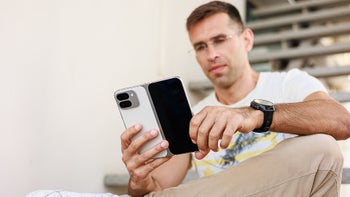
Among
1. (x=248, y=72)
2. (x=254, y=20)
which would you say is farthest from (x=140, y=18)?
(x=254, y=20)

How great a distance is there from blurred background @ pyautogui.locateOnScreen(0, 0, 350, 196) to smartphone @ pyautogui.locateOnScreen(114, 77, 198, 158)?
1.06ft

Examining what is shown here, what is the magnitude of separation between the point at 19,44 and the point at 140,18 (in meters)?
0.65

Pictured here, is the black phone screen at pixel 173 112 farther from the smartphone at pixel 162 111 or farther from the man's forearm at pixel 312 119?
the man's forearm at pixel 312 119

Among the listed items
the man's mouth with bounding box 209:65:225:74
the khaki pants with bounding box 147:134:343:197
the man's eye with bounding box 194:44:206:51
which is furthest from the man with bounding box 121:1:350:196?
the man's eye with bounding box 194:44:206:51

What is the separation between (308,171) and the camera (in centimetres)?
70

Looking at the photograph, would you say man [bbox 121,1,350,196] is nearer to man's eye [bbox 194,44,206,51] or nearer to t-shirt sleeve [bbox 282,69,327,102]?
t-shirt sleeve [bbox 282,69,327,102]

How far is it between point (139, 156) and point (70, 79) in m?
0.46

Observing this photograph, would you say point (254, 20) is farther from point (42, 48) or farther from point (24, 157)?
point (24, 157)

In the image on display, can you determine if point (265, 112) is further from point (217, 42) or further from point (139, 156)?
point (217, 42)

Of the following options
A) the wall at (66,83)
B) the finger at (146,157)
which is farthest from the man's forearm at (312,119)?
the wall at (66,83)

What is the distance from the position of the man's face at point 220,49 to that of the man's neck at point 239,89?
0.02 m

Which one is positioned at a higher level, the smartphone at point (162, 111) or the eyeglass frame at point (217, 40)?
the eyeglass frame at point (217, 40)

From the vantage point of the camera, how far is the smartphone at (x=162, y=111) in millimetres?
827

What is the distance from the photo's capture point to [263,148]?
3.67 ft
